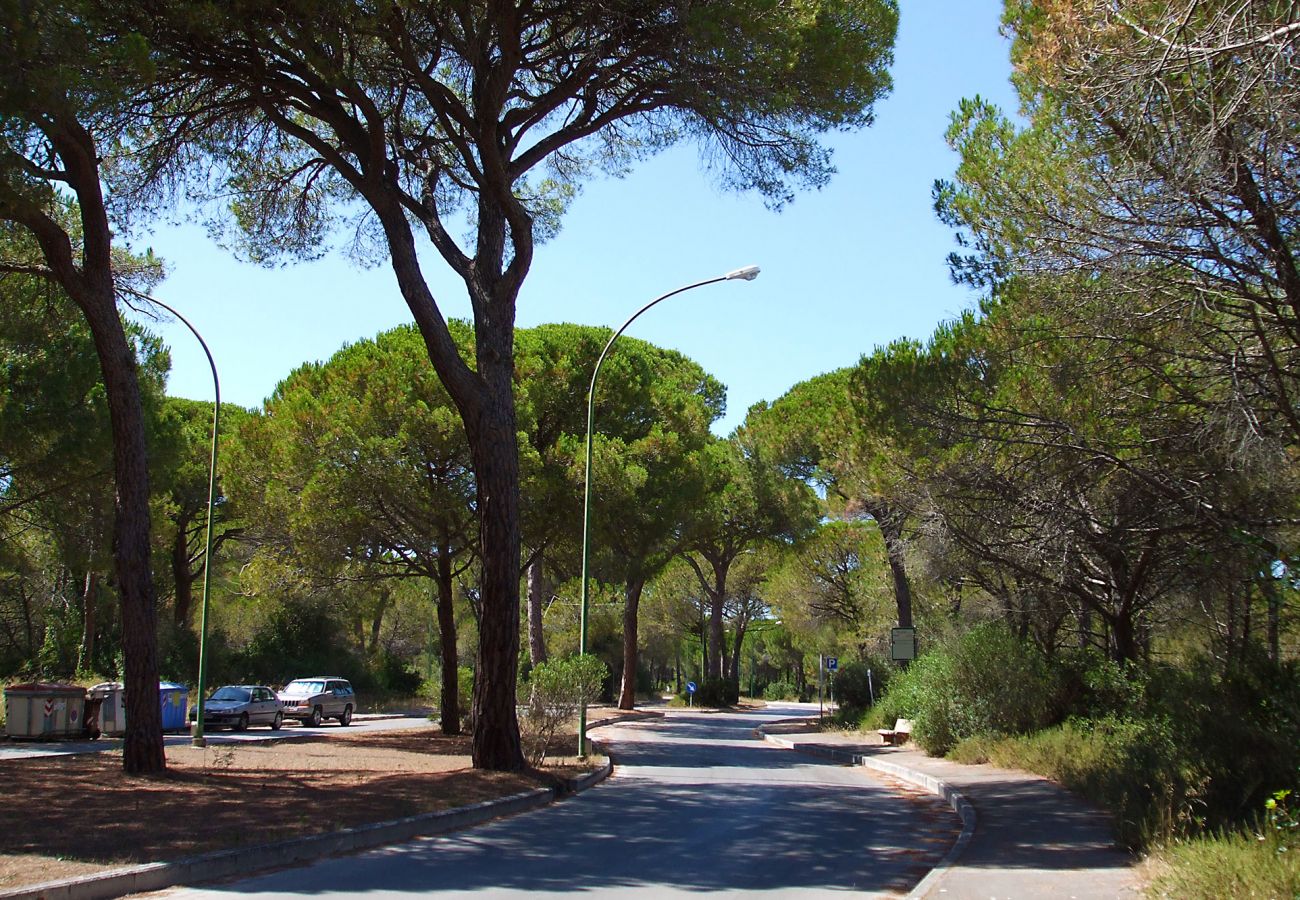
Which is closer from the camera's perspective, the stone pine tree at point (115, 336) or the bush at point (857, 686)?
the stone pine tree at point (115, 336)

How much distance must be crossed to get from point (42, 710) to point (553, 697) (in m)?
13.6

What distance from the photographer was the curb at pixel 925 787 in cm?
819

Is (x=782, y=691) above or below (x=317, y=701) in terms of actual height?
below

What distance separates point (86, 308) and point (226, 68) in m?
3.72

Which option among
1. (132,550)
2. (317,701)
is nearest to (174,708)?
(317,701)

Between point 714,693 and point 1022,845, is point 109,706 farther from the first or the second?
point 714,693

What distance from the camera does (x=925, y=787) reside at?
53.6ft

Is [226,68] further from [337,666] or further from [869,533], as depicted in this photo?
[337,666]

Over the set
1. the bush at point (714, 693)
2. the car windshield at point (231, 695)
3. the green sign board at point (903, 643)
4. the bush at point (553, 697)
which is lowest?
the bush at point (714, 693)

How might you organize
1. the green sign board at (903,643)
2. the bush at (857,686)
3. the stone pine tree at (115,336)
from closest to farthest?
the stone pine tree at (115,336) < the green sign board at (903,643) < the bush at (857,686)

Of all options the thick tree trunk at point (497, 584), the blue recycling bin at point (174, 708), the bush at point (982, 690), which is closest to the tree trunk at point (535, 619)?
the blue recycling bin at point (174, 708)

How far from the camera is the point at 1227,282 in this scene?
977 centimetres

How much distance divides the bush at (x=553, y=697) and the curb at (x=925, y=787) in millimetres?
5554

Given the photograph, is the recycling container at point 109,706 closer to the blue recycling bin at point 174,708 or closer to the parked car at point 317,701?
the blue recycling bin at point 174,708
